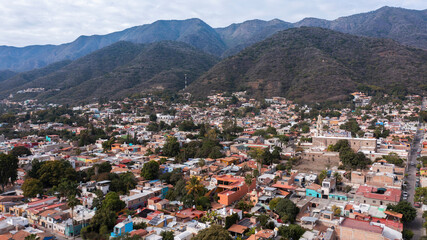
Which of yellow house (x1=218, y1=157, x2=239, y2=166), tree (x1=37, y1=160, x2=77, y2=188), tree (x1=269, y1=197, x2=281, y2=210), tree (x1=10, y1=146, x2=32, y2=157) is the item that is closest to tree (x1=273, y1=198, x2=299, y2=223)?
tree (x1=269, y1=197, x2=281, y2=210)

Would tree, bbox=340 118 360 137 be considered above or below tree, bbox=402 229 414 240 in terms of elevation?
above

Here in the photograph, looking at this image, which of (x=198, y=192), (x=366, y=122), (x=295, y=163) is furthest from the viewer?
(x=366, y=122)

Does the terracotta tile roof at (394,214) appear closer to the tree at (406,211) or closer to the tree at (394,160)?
the tree at (406,211)

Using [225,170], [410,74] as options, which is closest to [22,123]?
[225,170]

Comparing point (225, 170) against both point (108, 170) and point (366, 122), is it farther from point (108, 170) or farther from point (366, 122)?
point (366, 122)

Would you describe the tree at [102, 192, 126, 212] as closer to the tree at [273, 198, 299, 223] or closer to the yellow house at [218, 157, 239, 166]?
the tree at [273, 198, 299, 223]

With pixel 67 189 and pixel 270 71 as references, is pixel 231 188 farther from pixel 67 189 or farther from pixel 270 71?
pixel 270 71

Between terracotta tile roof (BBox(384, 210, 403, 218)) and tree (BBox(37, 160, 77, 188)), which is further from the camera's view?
tree (BBox(37, 160, 77, 188))
